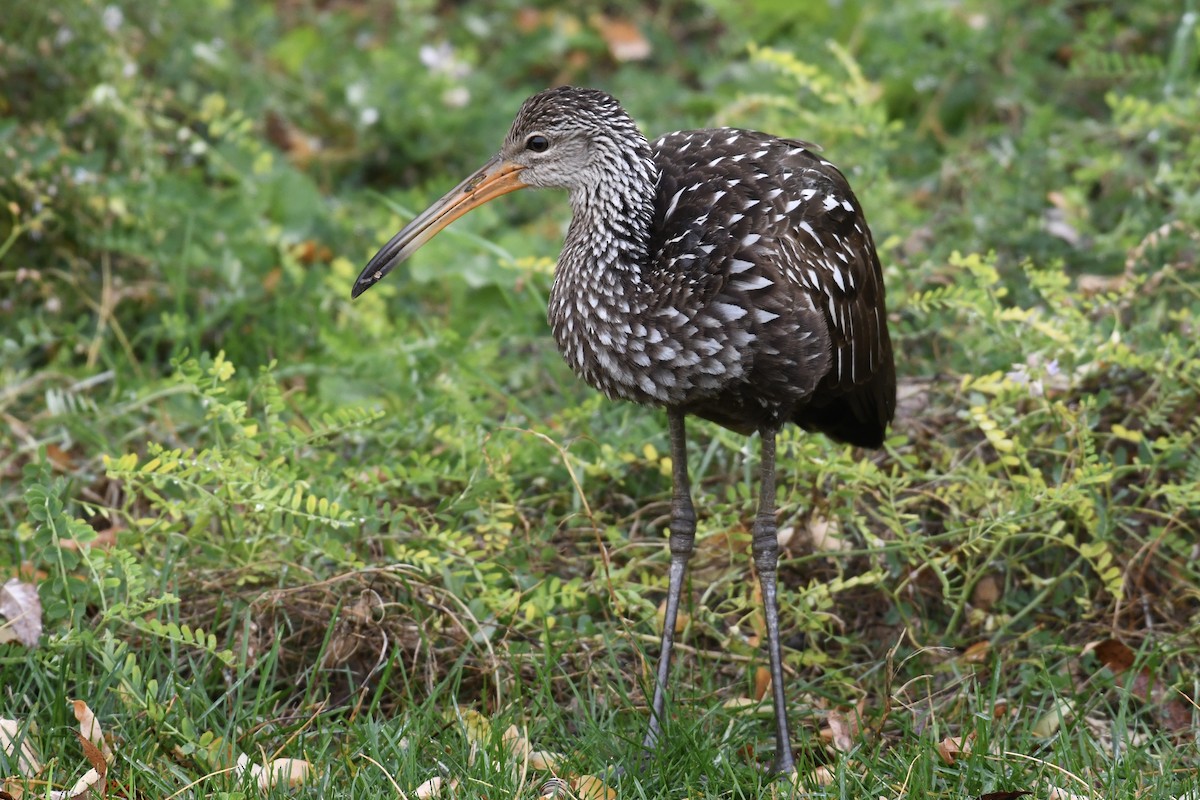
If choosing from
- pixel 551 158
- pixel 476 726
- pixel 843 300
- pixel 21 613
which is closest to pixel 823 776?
pixel 476 726

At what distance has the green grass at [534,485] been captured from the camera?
404cm

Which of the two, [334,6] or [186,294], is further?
[334,6]

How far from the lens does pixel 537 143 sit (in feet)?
14.0

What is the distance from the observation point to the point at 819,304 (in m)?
4.13

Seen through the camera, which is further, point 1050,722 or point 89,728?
point 1050,722

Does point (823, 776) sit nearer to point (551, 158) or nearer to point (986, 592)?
point (986, 592)

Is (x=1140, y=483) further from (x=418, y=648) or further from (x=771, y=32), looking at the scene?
(x=771, y=32)

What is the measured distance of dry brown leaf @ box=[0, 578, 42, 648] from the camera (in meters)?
4.11

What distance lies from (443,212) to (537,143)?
34 centimetres

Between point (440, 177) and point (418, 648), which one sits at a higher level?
point (440, 177)

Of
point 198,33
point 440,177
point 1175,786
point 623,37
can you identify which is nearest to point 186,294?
point 440,177

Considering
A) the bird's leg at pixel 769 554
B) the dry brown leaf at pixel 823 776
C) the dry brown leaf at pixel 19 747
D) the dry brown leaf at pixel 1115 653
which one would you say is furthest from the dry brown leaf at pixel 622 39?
the dry brown leaf at pixel 19 747

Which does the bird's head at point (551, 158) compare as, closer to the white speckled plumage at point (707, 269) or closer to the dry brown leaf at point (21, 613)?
the white speckled plumage at point (707, 269)

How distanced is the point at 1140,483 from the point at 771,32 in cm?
432
